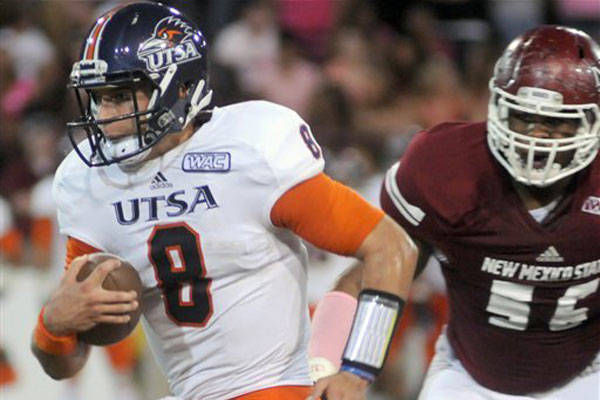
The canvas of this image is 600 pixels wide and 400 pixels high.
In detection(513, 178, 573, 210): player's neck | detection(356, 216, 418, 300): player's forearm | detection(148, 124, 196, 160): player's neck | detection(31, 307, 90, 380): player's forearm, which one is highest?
detection(148, 124, 196, 160): player's neck

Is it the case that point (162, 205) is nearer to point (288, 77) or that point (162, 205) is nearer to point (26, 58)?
point (288, 77)

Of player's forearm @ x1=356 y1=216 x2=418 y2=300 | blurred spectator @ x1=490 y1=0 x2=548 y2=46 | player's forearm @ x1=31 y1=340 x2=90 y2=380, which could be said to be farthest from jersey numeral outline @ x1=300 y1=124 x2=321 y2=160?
blurred spectator @ x1=490 y1=0 x2=548 y2=46

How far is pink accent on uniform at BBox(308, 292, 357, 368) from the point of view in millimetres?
3076

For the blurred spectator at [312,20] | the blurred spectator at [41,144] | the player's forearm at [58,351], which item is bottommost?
the blurred spectator at [41,144]

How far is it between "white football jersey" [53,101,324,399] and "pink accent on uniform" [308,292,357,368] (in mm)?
53

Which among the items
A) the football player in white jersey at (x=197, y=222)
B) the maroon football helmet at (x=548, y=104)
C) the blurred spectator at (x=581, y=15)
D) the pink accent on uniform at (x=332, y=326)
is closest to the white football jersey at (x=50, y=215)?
the football player in white jersey at (x=197, y=222)

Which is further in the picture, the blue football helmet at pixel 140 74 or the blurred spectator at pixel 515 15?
the blurred spectator at pixel 515 15

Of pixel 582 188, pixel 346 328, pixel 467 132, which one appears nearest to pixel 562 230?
pixel 582 188

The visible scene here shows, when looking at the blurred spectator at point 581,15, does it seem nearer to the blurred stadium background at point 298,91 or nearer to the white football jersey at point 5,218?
the blurred stadium background at point 298,91

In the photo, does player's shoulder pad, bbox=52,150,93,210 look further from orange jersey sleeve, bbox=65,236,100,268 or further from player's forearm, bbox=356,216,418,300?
player's forearm, bbox=356,216,418,300

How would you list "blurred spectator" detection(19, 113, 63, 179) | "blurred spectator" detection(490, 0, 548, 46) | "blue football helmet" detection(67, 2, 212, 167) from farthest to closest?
"blurred spectator" detection(490, 0, 548, 46) → "blurred spectator" detection(19, 113, 63, 179) → "blue football helmet" detection(67, 2, 212, 167)

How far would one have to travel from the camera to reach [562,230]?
3215 millimetres

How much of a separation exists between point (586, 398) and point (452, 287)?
477 mm

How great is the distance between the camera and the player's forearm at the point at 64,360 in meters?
3.12
